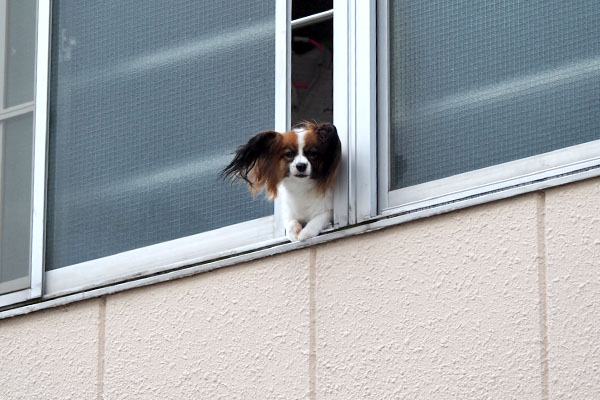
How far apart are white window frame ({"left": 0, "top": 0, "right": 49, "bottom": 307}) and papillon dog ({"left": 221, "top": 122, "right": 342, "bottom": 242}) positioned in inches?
45.2

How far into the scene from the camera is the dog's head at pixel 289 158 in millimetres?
7047

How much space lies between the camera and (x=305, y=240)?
704 cm

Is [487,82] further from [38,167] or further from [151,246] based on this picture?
[38,167]

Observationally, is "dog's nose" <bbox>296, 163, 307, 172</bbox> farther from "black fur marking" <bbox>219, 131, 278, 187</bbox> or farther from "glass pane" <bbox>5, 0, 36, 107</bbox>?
"glass pane" <bbox>5, 0, 36, 107</bbox>

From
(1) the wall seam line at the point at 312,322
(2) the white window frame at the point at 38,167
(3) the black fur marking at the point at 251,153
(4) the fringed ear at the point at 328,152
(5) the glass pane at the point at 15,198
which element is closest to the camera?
(1) the wall seam line at the point at 312,322

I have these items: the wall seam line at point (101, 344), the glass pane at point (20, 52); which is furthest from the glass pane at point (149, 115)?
the wall seam line at point (101, 344)

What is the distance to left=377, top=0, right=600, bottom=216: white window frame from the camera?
21.0 feet

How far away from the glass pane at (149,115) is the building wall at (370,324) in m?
0.38

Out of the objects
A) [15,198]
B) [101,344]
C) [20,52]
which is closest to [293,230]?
[101,344]

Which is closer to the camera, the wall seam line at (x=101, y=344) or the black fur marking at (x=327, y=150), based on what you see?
the black fur marking at (x=327, y=150)

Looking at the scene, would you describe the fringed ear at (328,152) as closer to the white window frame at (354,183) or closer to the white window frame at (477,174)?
the white window frame at (354,183)

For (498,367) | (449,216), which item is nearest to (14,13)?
(449,216)

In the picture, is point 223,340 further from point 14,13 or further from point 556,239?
point 14,13

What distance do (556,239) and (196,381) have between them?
177 centimetres
